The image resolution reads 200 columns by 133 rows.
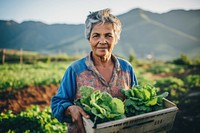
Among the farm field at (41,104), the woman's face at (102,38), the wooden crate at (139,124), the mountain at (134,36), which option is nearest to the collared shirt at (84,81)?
the woman's face at (102,38)

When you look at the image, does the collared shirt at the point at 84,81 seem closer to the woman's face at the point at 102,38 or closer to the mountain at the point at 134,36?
the woman's face at the point at 102,38

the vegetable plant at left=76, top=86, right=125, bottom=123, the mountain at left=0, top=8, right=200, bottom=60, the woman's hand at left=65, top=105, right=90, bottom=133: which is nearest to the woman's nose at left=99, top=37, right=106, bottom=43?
the vegetable plant at left=76, top=86, right=125, bottom=123

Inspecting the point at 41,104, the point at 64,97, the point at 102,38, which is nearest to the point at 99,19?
the point at 102,38

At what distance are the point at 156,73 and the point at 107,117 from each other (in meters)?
13.2

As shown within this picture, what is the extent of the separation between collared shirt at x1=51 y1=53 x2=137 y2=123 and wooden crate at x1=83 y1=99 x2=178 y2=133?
22.7 inches

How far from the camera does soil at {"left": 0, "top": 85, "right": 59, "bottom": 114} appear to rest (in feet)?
18.9

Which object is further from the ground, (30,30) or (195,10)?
(195,10)

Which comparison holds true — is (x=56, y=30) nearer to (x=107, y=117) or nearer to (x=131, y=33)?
(x=131, y=33)

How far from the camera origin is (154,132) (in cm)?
173

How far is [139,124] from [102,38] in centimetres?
101

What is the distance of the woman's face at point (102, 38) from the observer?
2.16m

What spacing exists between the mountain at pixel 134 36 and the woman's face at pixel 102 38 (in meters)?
56.0

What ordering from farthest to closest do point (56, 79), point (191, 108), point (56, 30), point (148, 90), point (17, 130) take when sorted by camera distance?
point (56, 30) → point (56, 79) → point (191, 108) → point (17, 130) → point (148, 90)

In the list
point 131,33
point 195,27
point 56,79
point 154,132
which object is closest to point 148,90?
point 154,132
